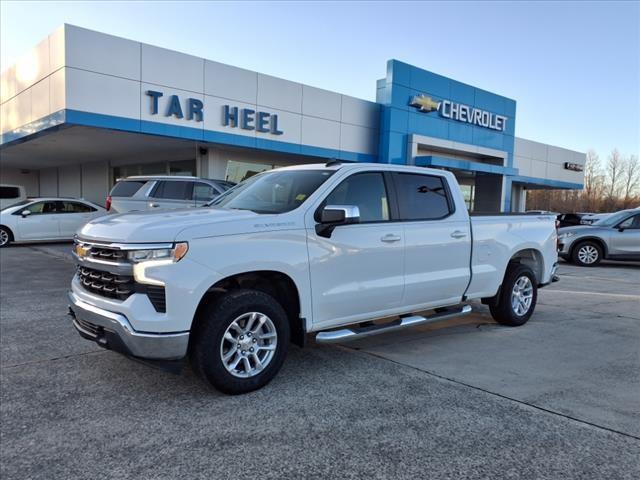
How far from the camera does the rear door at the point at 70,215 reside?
15.8 m

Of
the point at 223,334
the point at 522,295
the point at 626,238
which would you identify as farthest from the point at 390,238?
the point at 626,238

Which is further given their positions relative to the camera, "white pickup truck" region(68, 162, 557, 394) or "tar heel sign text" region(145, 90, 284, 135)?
"tar heel sign text" region(145, 90, 284, 135)

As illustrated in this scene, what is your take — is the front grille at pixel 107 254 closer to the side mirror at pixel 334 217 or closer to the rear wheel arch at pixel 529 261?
the side mirror at pixel 334 217

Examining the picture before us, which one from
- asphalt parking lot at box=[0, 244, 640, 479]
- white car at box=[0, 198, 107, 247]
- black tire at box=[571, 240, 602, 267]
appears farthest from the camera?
white car at box=[0, 198, 107, 247]

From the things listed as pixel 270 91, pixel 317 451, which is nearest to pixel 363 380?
pixel 317 451

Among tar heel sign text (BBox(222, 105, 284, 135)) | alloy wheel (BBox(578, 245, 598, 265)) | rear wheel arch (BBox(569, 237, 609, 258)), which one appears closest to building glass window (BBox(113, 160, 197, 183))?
tar heel sign text (BBox(222, 105, 284, 135))

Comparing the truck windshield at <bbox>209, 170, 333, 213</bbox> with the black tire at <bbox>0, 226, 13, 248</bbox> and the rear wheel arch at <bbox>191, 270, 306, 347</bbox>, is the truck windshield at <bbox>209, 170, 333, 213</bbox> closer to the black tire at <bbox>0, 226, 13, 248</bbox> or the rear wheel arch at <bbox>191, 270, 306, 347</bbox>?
the rear wheel arch at <bbox>191, 270, 306, 347</bbox>

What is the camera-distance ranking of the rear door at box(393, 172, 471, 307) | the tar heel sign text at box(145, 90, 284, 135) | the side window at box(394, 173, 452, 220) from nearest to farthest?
the rear door at box(393, 172, 471, 307), the side window at box(394, 173, 452, 220), the tar heel sign text at box(145, 90, 284, 135)

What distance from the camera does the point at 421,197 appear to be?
5469 mm

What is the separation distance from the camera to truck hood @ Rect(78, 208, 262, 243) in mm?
3684

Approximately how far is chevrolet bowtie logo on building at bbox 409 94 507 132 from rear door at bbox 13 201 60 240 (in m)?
14.8

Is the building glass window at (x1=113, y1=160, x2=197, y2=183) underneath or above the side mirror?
above

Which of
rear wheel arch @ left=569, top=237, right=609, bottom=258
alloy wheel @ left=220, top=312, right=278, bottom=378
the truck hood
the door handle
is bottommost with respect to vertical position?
alloy wheel @ left=220, top=312, right=278, bottom=378

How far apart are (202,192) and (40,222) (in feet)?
22.9
